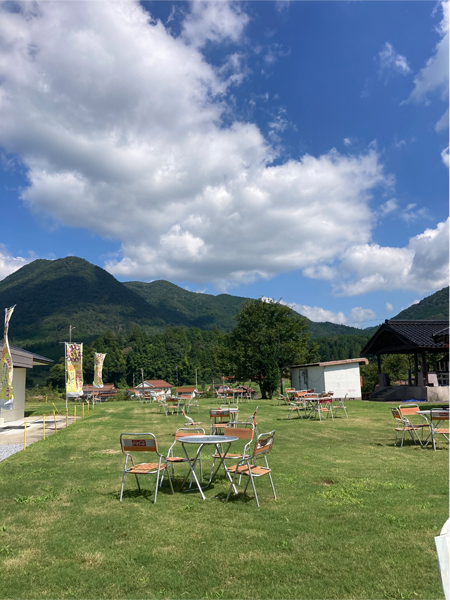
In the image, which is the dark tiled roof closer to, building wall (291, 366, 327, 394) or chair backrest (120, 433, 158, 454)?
building wall (291, 366, 327, 394)

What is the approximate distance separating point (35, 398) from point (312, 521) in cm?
3400

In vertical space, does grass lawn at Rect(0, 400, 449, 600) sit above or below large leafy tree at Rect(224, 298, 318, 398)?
below

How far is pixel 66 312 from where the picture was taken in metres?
164

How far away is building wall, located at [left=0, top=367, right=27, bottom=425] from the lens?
18.9m

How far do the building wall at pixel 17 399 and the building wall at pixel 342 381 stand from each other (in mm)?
17207

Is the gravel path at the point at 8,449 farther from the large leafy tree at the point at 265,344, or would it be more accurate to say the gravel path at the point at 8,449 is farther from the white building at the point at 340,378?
the large leafy tree at the point at 265,344

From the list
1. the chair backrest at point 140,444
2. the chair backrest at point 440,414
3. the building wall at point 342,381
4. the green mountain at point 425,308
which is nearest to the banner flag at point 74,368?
the chair backrest at point 140,444

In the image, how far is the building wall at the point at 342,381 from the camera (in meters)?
28.0

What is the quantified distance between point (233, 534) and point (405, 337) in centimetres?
2311

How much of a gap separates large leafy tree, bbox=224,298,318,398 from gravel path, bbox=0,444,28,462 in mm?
22308

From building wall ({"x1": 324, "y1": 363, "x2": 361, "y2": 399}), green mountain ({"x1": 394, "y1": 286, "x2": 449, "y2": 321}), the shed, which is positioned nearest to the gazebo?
building wall ({"x1": 324, "y1": 363, "x2": 361, "y2": 399})

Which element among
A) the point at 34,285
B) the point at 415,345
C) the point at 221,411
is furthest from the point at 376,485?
the point at 34,285

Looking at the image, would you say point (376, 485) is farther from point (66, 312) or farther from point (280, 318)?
point (66, 312)

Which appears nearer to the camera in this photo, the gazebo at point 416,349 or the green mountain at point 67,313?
the gazebo at point 416,349
